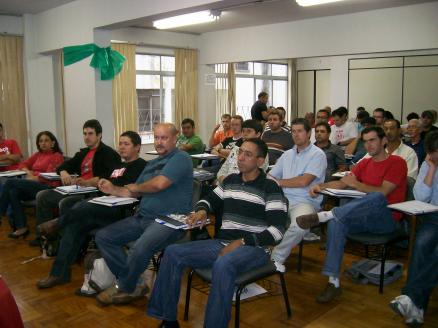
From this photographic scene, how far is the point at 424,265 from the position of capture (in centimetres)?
271

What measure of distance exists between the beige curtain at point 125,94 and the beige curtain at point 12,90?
160 centimetres

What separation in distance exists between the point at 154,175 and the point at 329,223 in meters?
1.28

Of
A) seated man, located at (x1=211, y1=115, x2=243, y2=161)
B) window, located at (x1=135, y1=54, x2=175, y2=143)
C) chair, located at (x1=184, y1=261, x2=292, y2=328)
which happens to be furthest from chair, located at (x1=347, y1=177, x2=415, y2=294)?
window, located at (x1=135, y1=54, x2=175, y2=143)

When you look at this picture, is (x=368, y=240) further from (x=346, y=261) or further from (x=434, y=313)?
(x=346, y=261)

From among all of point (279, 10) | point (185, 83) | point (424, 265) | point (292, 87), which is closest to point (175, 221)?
point (424, 265)

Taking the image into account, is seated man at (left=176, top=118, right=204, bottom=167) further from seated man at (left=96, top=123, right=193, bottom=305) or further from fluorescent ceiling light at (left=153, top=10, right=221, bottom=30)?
seated man at (left=96, top=123, right=193, bottom=305)

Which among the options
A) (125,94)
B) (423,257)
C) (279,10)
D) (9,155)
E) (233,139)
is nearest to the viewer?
(423,257)

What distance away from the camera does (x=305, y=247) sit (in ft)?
13.8

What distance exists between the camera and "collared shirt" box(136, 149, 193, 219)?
2934 mm

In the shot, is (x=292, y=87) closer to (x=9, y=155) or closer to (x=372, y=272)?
(x=9, y=155)

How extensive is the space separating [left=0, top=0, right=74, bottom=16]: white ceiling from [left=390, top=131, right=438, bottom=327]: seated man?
16.9 ft

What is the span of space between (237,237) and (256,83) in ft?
31.2

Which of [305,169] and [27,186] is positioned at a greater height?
[305,169]

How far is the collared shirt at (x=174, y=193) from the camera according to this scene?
2934 mm
